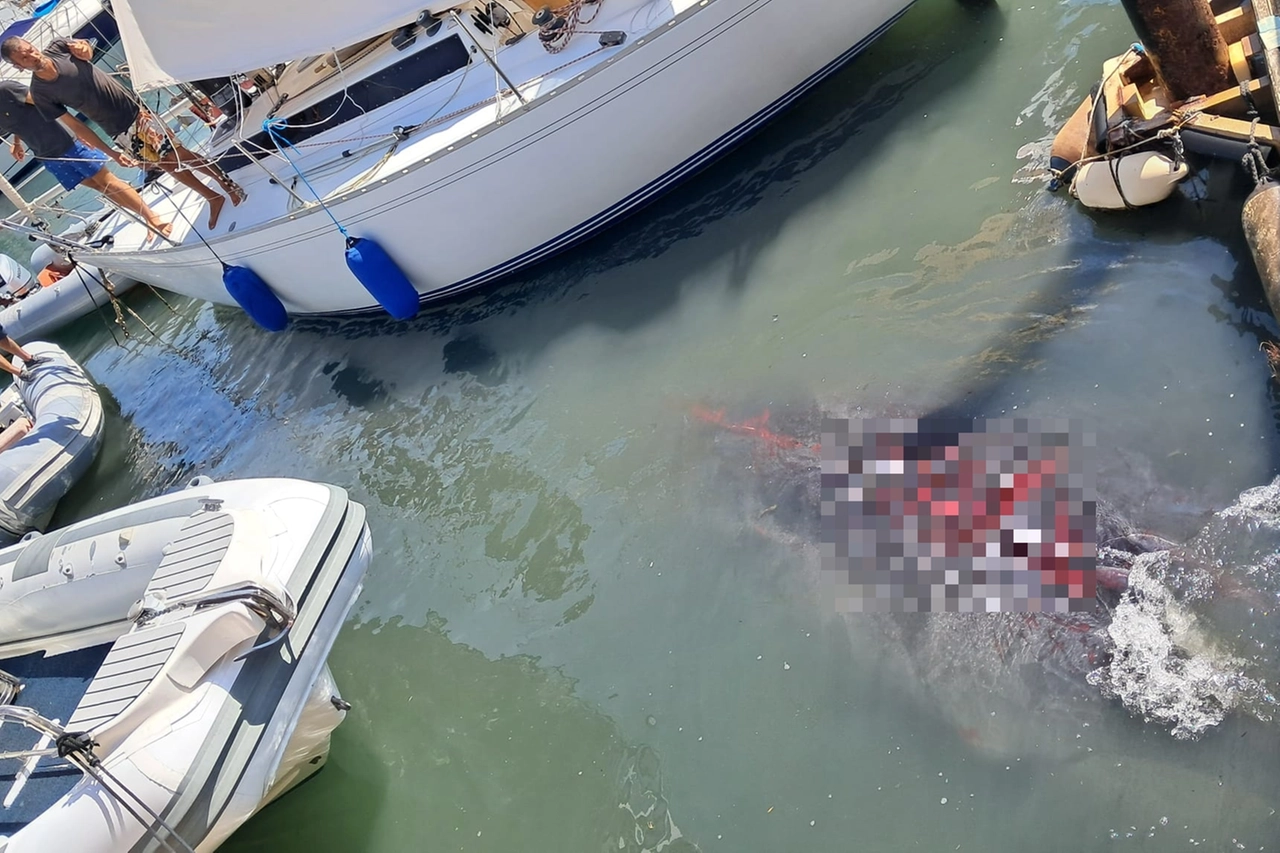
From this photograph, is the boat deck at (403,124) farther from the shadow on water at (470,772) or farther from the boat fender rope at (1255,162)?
the shadow on water at (470,772)

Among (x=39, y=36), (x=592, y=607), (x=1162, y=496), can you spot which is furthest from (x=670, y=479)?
(x=39, y=36)

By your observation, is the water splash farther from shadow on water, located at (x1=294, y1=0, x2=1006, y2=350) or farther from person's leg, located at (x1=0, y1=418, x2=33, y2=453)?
person's leg, located at (x1=0, y1=418, x2=33, y2=453)

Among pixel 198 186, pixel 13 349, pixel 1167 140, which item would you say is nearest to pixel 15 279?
pixel 13 349

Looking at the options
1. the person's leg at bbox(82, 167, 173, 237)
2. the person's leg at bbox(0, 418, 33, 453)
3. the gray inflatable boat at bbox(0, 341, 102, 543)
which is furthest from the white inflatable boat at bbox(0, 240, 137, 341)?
the person's leg at bbox(82, 167, 173, 237)

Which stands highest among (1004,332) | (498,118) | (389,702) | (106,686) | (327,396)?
(498,118)

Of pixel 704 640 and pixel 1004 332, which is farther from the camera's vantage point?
pixel 1004 332

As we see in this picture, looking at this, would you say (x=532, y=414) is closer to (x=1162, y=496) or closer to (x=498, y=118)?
(x=498, y=118)

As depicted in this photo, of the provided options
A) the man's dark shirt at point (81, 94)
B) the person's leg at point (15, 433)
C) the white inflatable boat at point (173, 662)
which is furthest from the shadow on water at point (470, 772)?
the person's leg at point (15, 433)
